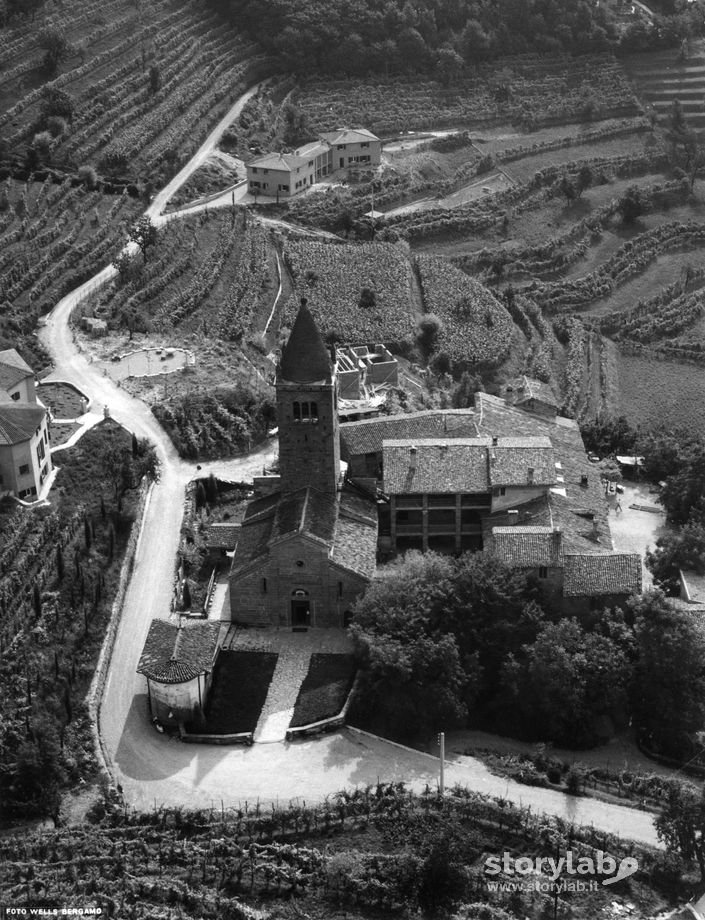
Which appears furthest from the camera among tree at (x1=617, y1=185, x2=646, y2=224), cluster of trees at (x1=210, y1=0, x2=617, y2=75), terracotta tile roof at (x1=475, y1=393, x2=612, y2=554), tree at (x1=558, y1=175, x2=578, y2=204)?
cluster of trees at (x1=210, y1=0, x2=617, y2=75)

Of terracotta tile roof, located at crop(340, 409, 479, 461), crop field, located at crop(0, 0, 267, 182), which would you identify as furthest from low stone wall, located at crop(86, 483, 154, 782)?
crop field, located at crop(0, 0, 267, 182)

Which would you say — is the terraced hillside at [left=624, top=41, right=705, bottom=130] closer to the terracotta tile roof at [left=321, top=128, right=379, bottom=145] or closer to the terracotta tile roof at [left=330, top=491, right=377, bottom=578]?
the terracotta tile roof at [left=321, top=128, right=379, bottom=145]

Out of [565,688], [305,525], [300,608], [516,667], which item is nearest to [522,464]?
[305,525]

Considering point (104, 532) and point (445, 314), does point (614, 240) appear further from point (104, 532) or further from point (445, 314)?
point (104, 532)

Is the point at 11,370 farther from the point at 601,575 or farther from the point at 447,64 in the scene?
the point at 447,64

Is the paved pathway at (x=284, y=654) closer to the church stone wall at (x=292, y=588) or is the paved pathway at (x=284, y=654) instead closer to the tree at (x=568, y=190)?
the church stone wall at (x=292, y=588)

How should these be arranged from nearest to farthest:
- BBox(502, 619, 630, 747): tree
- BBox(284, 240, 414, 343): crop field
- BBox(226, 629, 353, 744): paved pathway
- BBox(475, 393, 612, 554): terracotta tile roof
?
BBox(226, 629, 353, 744): paved pathway
BBox(502, 619, 630, 747): tree
BBox(475, 393, 612, 554): terracotta tile roof
BBox(284, 240, 414, 343): crop field
